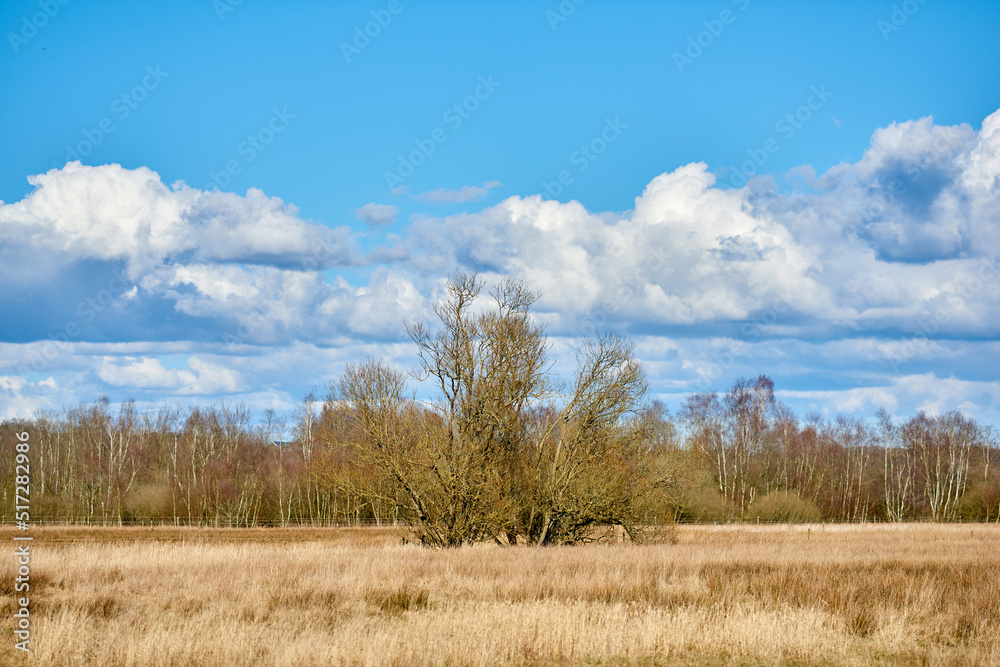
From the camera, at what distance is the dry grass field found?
10.4 meters

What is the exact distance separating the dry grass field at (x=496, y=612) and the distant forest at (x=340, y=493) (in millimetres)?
30825

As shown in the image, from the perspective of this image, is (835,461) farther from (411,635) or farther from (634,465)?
(411,635)

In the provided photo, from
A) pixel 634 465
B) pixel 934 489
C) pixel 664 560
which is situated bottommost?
pixel 934 489

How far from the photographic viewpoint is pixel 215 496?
57812mm

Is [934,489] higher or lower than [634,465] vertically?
lower

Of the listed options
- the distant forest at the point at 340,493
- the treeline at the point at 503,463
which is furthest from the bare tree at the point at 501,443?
the distant forest at the point at 340,493

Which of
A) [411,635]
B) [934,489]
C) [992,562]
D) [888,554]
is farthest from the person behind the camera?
[934,489]

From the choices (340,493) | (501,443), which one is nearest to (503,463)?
(501,443)

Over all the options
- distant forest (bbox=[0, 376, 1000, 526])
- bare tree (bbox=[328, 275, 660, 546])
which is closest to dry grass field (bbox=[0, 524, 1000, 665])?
bare tree (bbox=[328, 275, 660, 546])

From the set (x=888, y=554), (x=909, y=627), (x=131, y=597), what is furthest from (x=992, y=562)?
(x=131, y=597)

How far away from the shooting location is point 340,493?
50250 millimetres

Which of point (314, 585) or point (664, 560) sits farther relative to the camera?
point (664, 560)

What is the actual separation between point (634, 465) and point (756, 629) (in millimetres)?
14650

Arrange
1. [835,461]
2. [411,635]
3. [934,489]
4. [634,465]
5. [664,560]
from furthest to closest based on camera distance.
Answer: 1. [835,461]
2. [934,489]
3. [634,465]
4. [664,560]
5. [411,635]
